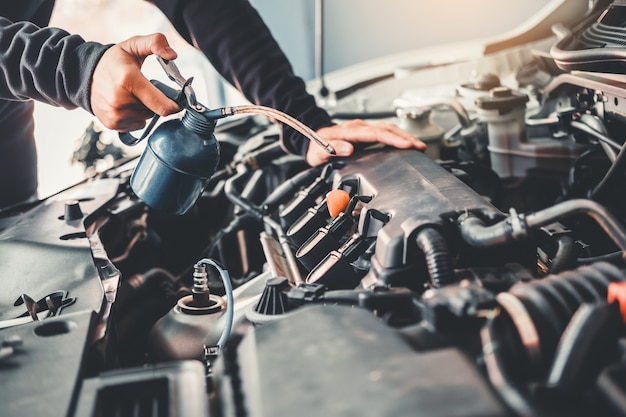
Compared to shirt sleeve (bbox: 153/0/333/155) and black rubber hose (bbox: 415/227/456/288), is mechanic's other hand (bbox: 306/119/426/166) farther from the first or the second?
black rubber hose (bbox: 415/227/456/288)

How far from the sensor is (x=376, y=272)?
2.92 feet

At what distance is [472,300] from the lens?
634mm

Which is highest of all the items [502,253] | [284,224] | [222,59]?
[222,59]

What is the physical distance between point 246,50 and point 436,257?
99 centimetres

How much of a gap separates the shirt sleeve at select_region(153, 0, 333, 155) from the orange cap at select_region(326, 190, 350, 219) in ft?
1.49

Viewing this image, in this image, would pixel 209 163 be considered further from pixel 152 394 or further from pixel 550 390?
pixel 550 390

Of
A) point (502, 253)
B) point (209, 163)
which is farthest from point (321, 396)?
point (209, 163)

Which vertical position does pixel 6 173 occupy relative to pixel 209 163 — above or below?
below

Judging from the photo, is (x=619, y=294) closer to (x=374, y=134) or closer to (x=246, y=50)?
(x=374, y=134)

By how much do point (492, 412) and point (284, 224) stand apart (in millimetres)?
822

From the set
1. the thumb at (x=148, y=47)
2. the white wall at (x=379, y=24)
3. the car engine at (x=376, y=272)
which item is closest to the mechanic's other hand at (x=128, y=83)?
the thumb at (x=148, y=47)

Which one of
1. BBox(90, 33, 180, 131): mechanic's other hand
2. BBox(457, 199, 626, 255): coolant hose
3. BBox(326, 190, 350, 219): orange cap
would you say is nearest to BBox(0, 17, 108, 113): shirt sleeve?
BBox(90, 33, 180, 131): mechanic's other hand

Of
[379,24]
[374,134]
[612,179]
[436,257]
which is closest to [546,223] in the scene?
[436,257]

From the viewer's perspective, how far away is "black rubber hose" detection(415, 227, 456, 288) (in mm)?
766
